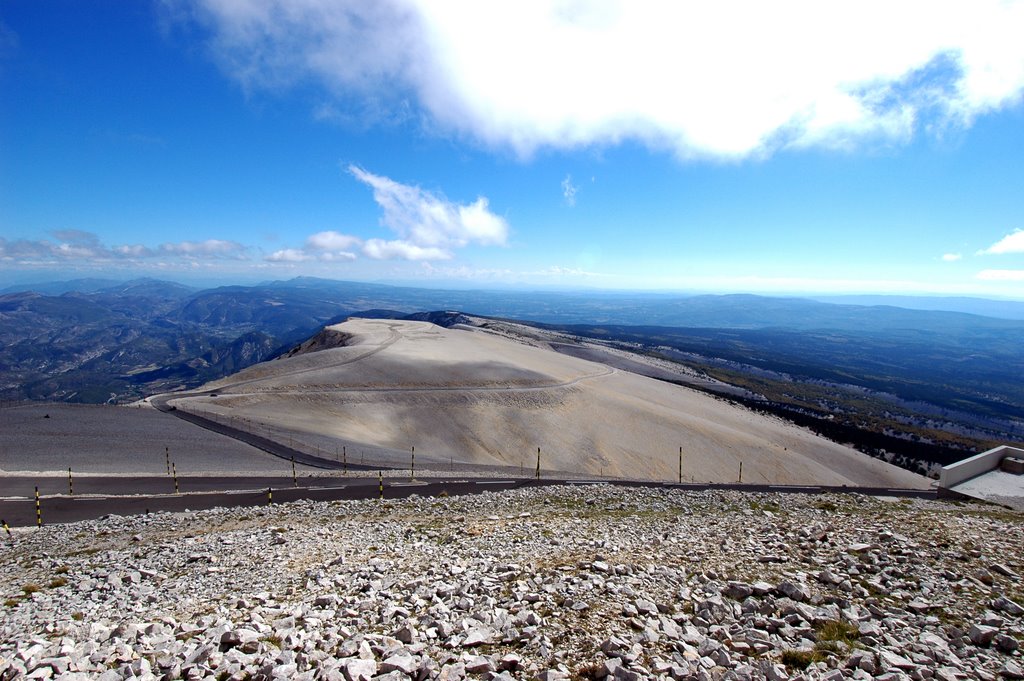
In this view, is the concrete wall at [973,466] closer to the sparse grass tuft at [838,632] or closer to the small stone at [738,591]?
the small stone at [738,591]

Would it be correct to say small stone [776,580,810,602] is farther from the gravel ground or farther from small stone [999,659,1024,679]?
the gravel ground

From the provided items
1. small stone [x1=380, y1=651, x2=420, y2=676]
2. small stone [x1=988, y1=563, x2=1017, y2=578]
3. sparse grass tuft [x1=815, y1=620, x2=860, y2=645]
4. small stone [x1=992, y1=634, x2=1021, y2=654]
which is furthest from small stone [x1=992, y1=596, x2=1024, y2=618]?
small stone [x1=380, y1=651, x2=420, y2=676]

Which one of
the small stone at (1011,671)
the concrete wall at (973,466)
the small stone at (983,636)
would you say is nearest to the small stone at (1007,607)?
the small stone at (983,636)

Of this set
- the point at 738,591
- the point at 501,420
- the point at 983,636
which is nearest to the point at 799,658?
the point at 738,591

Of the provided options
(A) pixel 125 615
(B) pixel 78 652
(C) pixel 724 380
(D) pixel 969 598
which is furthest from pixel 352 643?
(C) pixel 724 380

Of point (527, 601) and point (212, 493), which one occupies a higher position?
point (527, 601)

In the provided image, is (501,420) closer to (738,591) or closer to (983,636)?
(738,591)

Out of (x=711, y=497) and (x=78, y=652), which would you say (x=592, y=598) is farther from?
(x=711, y=497)
